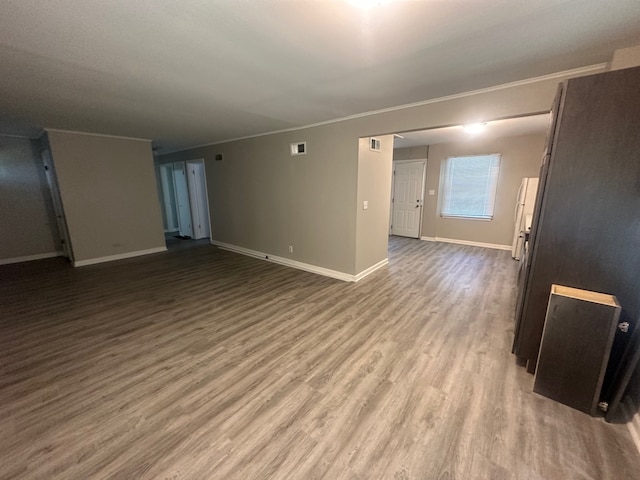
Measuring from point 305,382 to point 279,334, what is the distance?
747mm

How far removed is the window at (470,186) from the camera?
6075mm

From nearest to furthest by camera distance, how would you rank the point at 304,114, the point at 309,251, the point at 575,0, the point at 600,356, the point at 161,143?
the point at 575,0 < the point at 600,356 < the point at 304,114 < the point at 309,251 < the point at 161,143

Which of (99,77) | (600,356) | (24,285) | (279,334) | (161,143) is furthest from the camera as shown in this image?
(161,143)

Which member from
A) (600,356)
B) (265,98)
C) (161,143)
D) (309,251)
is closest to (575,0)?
Answer: (600,356)

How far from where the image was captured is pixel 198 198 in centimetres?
741

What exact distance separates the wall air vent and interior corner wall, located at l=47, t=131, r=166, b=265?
3.52 meters

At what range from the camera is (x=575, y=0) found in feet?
4.54

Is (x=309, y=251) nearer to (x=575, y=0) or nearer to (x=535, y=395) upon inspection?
(x=535, y=395)

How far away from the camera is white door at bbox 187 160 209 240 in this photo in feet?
23.2

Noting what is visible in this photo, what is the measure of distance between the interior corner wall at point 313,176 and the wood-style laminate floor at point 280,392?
49.2 inches

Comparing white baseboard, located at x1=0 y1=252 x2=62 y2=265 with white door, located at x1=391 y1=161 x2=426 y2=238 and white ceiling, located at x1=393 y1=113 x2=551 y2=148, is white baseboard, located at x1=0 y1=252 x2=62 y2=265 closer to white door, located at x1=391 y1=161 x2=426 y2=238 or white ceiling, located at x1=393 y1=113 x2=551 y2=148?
white ceiling, located at x1=393 y1=113 x2=551 y2=148

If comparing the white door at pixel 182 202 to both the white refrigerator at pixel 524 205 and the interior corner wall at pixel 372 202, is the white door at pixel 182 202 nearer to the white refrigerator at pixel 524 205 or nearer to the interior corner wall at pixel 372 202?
the interior corner wall at pixel 372 202

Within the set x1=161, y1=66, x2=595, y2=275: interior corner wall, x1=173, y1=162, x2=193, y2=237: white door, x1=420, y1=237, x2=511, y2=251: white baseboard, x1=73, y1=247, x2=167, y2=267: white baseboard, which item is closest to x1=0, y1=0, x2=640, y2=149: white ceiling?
x1=161, y1=66, x2=595, y2=275: interior corner wall

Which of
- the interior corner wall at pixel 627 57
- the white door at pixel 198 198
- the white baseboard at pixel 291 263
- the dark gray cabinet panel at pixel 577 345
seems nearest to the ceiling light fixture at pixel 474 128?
the interior corner wall at pixel 627 57
